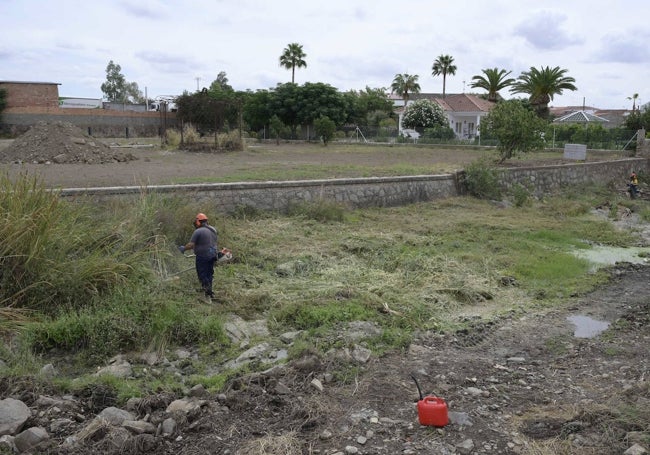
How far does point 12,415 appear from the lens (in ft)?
16.5

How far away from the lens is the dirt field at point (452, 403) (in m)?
4.89

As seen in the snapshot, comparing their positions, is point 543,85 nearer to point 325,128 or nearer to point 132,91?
point 325,128

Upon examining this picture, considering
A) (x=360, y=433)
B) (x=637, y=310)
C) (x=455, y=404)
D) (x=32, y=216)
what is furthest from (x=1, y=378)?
(x=637, y=310)

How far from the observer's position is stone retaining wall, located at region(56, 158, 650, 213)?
13.2 metres

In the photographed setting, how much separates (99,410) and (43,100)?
4800 centimetres

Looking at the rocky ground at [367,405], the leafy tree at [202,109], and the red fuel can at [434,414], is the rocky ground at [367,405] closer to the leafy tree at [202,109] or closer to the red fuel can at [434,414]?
the red fuel can at [434,414]

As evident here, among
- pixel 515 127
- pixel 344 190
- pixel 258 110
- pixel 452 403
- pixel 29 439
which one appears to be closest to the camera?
pixel 29 439

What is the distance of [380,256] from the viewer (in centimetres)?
1198

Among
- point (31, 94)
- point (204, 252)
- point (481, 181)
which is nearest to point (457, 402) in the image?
point (204, 252)

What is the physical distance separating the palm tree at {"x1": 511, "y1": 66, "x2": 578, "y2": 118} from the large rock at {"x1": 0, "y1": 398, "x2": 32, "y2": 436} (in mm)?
46082

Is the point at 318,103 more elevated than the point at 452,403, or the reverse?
the point at 318,103

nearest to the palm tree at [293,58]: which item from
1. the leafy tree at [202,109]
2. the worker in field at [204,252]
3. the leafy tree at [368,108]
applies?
the leafy tree at [368,108]

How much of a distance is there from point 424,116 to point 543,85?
1013cm

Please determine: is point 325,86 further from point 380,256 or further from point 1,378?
point 1,378
